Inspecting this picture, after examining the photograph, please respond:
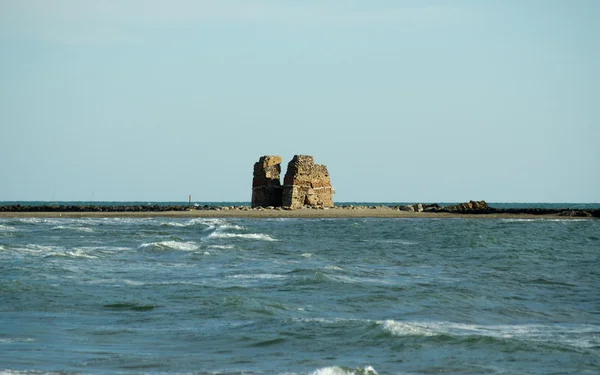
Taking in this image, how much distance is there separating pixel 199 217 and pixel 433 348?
47583 millimetres

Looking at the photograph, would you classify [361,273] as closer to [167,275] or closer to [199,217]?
[167,275]

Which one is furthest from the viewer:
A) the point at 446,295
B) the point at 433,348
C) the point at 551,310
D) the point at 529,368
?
the point at 446,295

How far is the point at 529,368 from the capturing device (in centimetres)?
1086

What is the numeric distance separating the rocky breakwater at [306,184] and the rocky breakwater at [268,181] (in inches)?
50.6

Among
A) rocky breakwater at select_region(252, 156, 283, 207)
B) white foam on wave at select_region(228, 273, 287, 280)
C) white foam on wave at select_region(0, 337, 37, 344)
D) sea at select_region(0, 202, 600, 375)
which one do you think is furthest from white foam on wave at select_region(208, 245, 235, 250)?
rocky breakwater at select_region(252, 156, 283, 207)

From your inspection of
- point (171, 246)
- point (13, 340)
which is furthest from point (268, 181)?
point (13, 340)

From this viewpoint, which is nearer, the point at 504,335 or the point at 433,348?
the point at 433,348

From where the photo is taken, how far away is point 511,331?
13.4 meters

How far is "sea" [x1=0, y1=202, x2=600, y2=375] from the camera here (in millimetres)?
11164

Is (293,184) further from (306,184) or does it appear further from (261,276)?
(261,276)

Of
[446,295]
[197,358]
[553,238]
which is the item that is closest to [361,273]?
[446,295]

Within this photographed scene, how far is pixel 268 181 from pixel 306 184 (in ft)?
→ 12.0

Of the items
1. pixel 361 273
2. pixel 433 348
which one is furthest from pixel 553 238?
pixel 433 348

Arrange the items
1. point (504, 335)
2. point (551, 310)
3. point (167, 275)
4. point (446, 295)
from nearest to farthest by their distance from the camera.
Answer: point (504, 335)
point (551, 310)
point (446, 295)
point (167, 275)
